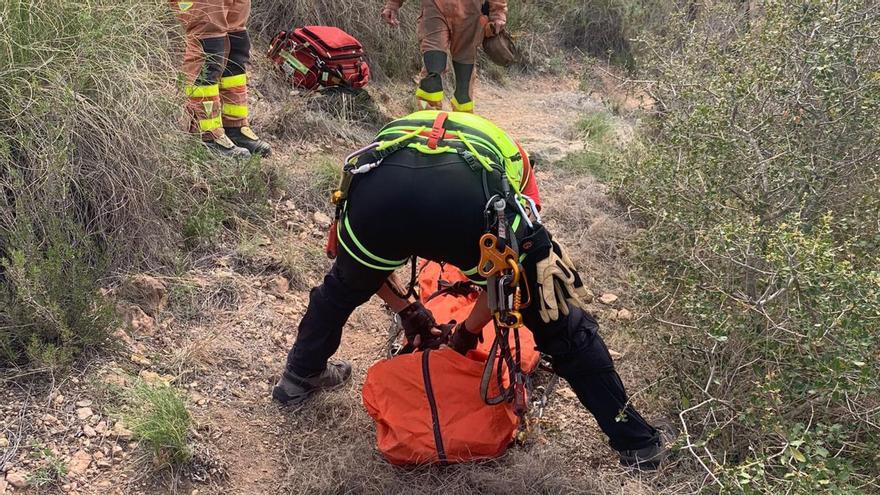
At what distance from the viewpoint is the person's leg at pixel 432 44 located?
5289mm

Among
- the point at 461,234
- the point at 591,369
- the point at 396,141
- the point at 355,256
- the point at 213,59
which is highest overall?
the point at 396,141

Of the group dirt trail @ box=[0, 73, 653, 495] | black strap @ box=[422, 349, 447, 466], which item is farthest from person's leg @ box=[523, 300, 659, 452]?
black strap @ box=[422, 349, 447, 466]

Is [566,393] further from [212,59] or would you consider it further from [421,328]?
[212,59]

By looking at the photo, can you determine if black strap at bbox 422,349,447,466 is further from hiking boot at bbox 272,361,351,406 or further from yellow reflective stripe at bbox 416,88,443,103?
yellow reflective stripe at bbox 416,88,443,103

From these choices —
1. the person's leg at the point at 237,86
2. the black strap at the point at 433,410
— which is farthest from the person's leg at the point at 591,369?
the person's leg at the point at 237,86

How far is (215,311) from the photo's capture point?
3334 mm

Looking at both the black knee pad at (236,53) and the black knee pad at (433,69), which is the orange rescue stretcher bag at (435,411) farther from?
the black knee pad at (433,69)

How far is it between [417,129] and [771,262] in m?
1.13

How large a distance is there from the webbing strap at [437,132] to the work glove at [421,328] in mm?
928

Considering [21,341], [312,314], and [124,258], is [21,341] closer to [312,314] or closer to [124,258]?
[124,258]

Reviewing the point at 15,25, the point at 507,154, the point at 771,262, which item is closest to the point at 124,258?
the point at 15,25

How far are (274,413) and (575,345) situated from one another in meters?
1.22

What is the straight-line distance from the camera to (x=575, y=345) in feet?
8.08

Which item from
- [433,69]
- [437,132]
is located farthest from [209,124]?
[437,132]
